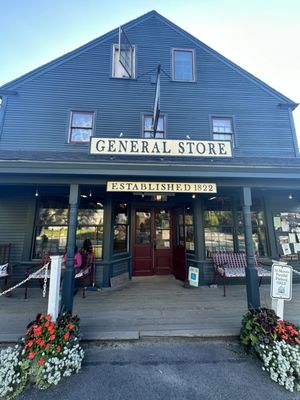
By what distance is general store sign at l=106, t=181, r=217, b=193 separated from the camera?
3.72 metres

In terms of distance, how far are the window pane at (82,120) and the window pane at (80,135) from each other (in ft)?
0.50

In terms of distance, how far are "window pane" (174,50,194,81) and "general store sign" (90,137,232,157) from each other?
443 cm

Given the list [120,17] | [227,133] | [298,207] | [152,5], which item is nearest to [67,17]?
[120,17]

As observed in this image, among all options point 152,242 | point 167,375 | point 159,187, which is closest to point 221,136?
point 159,187

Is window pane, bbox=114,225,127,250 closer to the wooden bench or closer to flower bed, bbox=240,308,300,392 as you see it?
the wooden bench

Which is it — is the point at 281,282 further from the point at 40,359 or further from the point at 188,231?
the point at 40,359

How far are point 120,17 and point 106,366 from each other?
10.7 m

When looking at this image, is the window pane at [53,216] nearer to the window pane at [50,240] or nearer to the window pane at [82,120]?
the window pane at [50,240]

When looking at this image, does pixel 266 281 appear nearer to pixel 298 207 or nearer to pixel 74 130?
pixel 298 207

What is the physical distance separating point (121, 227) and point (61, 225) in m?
1.83

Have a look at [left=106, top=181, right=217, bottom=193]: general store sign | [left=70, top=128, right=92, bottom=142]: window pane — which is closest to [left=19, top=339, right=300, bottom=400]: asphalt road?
[left=106, top=181, right=217, bottom=193]: general store sign

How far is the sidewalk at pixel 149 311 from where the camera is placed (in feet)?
9.87

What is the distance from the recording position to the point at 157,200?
672 cm

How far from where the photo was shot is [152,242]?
6629 millimetres
